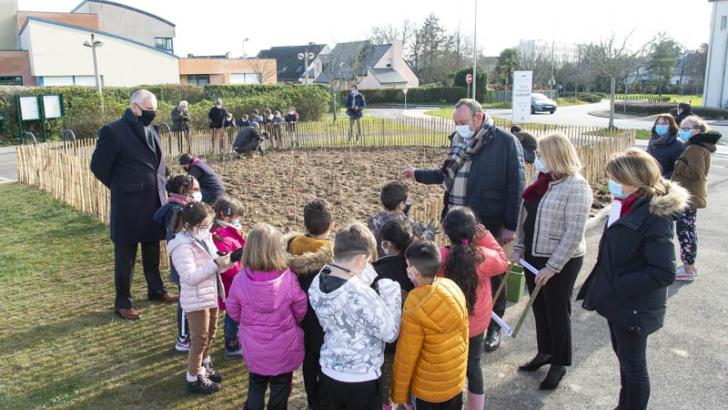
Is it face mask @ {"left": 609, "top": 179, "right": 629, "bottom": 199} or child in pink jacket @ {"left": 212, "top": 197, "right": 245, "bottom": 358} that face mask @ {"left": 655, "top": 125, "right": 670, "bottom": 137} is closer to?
face mask @ {"left": 609, "top": 179, "right": 629, "bottom": 199}

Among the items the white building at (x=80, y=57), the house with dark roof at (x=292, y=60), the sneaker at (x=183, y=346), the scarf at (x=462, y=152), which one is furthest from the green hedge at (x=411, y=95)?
the sneaker at (x=183, y=346)

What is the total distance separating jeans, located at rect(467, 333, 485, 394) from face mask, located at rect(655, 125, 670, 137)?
4446 millimetres

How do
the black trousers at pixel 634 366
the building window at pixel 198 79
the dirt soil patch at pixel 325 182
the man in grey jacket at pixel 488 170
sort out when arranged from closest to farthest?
the black trousers at pixel 634 366
the man in grey jacket at pixel 488 170
the dirt soil patch at pixel 325 182
the building window at pixel 198 79

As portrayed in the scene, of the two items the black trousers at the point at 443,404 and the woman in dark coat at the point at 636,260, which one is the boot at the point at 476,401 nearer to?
the black trousers at the point at 443,404

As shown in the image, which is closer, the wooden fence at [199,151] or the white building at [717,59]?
the wooden fence at [199,151]

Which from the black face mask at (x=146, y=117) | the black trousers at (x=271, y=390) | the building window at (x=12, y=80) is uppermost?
the building window at (x=12, y=80)

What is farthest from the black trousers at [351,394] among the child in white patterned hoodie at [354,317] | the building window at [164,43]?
the building window at [164,43]

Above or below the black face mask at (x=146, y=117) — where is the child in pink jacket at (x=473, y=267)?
below

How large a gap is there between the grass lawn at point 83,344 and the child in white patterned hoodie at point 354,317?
120 cm

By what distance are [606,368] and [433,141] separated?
14492 millimetres

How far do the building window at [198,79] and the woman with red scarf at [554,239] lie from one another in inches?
1827

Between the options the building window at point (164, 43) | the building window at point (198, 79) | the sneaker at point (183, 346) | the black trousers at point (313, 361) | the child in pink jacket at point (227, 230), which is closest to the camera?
the black trousers at point (313, 361)

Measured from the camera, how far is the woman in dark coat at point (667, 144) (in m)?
6.49

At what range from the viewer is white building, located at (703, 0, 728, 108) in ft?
122
